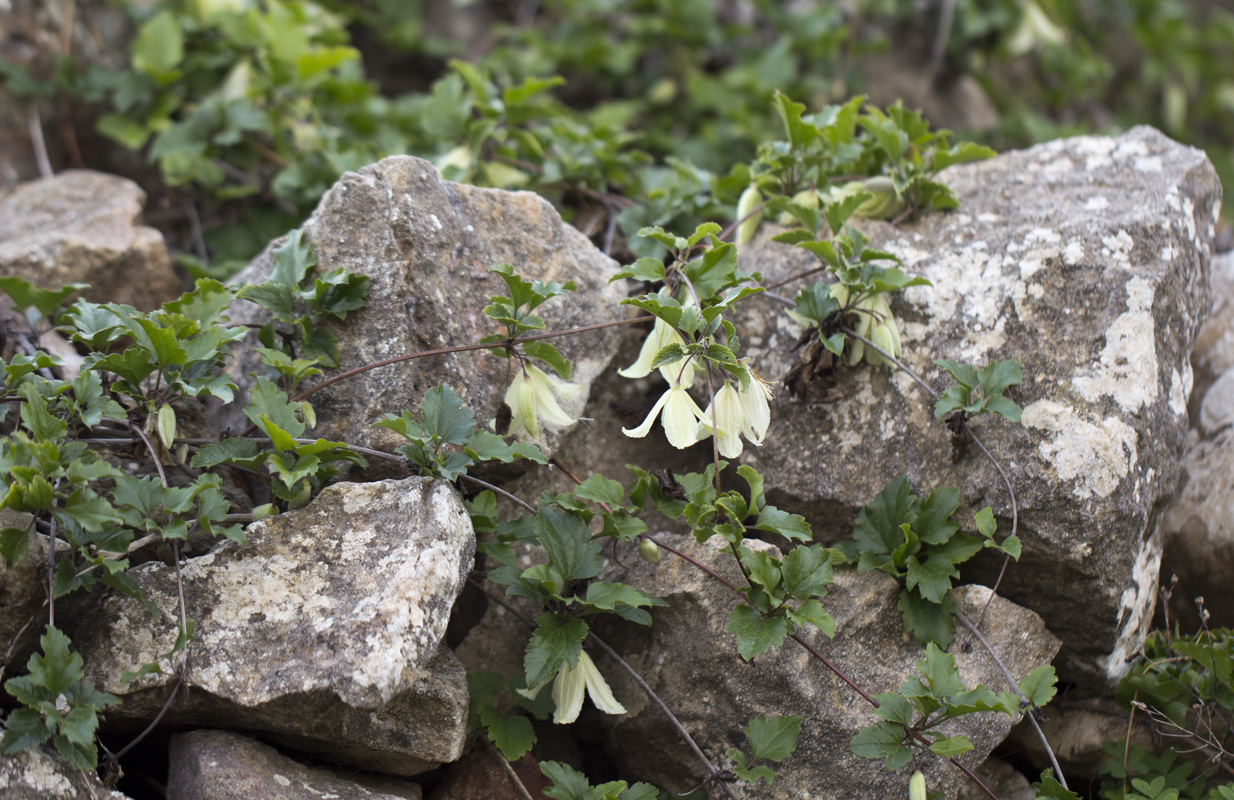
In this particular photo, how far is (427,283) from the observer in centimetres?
191

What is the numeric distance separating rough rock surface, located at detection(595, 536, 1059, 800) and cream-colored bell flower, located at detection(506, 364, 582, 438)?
39 centimetres

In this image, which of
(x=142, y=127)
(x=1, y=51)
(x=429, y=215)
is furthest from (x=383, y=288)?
(x=1, y=51)

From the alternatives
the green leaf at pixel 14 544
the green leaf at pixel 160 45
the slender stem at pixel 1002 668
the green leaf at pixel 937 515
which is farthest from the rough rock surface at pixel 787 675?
the green leaf at pixel 160 45

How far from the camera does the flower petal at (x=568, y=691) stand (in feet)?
5.57

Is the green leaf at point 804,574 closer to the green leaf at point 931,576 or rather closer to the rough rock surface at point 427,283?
the green leaf at point 931,576

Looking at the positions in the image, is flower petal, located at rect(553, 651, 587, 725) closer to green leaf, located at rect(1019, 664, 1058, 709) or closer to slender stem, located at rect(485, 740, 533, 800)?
slender stem, located at rect(485, 740, 533, 800)

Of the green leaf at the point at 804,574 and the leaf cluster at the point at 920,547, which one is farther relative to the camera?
the leaf cluster at the point at 920,547

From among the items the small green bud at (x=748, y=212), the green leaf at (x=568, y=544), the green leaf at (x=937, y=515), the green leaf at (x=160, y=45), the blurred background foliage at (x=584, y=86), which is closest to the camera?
the green leaf at (x=568, y=544)

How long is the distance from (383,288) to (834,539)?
116 centimetres

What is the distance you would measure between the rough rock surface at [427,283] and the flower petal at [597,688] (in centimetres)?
48

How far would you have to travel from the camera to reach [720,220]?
97.7 inches

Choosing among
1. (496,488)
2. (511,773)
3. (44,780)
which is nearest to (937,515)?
(496,488)

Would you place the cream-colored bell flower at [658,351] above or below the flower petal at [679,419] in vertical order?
above

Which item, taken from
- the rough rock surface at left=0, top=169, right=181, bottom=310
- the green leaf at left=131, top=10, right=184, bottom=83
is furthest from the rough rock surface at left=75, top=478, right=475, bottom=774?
the green leaf at left=131, top=10, right=184, bottom=83
